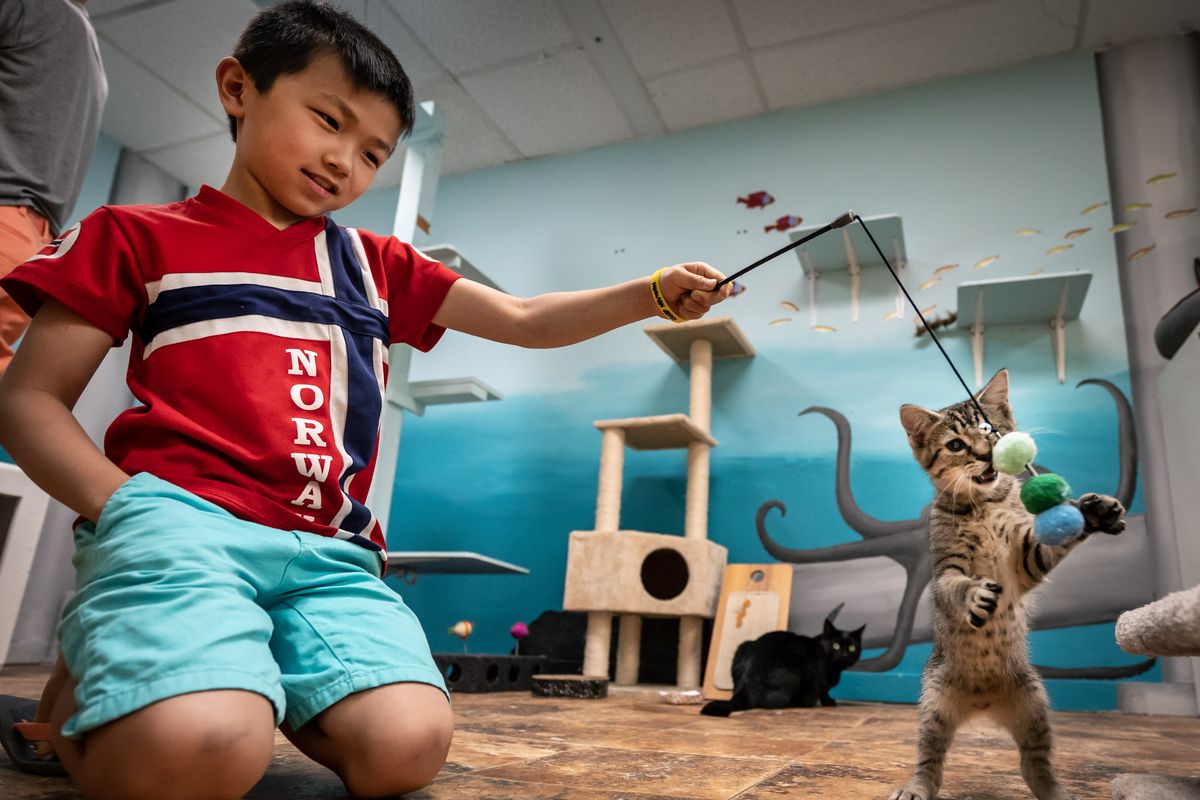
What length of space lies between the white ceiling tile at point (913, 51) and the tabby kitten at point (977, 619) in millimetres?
2733

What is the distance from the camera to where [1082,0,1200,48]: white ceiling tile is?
3.10m

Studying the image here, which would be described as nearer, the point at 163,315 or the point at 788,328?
the point at 163,315

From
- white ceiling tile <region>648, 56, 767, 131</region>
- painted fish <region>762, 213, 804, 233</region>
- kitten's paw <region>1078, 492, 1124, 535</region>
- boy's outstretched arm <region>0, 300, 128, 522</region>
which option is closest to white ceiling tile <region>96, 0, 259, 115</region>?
white ceiling tile <region>648, 56, 767, 131</region>

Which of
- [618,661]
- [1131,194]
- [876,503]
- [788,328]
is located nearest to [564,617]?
[618,661]

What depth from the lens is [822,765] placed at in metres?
1.31

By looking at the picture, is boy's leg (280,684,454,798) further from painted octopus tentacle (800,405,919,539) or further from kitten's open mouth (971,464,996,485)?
painted octopus tentacle (800,405,919,539)

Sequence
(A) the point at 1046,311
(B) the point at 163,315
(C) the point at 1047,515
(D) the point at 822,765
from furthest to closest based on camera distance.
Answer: (A) the point at 1046,311 < (D) the point at 822,765 < (B) the point at 163,315 < (C) the point at 1047,515

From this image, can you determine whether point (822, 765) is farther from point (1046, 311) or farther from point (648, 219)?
point (648, 219)

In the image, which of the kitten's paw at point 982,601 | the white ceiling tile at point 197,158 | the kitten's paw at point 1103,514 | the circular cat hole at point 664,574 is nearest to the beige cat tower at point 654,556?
the circular cat hole at point 664,574

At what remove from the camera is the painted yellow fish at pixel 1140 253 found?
3.08m

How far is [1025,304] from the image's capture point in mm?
3055

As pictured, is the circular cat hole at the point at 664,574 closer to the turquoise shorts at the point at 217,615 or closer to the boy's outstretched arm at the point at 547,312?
the boy's outstretched arm at the point at 547,312

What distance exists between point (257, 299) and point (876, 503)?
2.72 metres

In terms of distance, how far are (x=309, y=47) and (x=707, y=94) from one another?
2.99 metres
